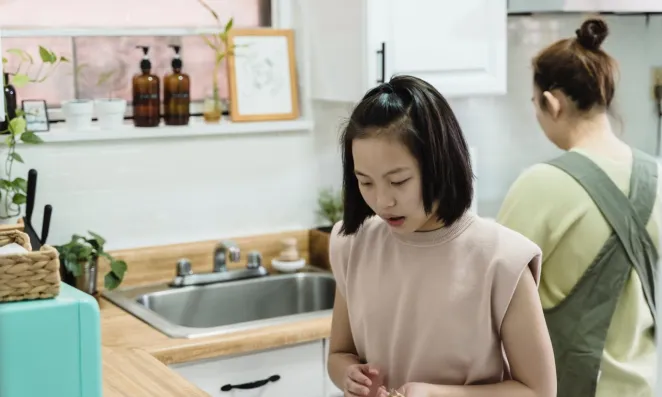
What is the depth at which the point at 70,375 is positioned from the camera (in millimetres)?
1517

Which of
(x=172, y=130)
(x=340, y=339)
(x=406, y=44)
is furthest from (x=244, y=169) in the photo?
(x=340, y=339)

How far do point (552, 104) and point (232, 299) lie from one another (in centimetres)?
117

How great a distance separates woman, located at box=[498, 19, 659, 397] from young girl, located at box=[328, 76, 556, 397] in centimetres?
58

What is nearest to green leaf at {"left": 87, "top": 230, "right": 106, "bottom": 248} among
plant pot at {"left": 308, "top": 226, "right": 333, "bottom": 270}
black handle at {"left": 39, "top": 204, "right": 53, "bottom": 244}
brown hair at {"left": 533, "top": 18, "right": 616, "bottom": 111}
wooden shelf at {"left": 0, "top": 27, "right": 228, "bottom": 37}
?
black handle at {"left": 39, "top": 204, "right": 53, "bottom": 244}

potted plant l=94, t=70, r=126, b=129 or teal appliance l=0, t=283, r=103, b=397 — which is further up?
potted plant l=94, t=70, r=126, b=129

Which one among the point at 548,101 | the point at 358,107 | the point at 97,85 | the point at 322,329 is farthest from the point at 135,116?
the point at 358,107

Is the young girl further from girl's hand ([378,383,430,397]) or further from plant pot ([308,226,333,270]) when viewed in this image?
plant pot ([308,226,333,270])

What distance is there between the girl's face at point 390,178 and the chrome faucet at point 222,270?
144cm

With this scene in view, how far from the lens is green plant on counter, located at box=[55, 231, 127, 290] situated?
8.58 ft

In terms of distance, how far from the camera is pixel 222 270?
2941 millimetres

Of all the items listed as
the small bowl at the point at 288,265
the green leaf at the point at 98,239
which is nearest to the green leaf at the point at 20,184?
the green leaf at the point at 98,239

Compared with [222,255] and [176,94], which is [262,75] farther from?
[222,255]

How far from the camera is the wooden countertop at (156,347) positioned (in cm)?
192

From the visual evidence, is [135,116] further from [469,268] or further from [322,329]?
[469,268]
